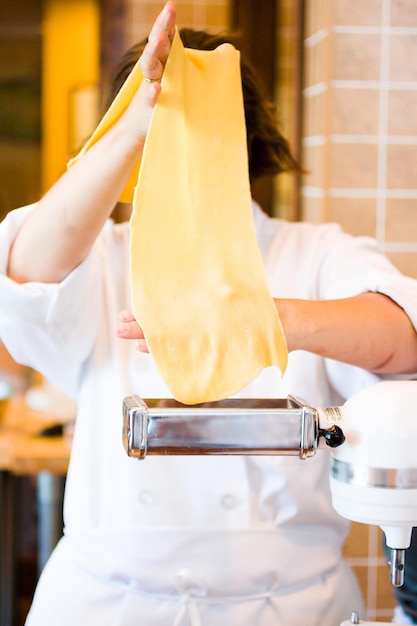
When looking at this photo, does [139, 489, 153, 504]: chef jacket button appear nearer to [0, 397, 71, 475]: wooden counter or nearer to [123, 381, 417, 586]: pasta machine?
[123, 381, 417, 586]: pasta machine

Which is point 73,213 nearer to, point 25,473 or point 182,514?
point 182,514

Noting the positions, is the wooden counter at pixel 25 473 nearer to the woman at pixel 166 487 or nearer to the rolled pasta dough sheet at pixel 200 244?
the woman at pixel 166 487

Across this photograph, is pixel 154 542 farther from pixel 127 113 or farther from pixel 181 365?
pixel 127 113

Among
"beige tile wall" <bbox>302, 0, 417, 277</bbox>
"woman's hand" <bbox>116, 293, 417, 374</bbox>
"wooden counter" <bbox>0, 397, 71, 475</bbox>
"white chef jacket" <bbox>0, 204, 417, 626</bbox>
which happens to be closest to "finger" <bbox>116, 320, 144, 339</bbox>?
"woman's hand" <bbox>116, 293, 417, 374</bbox>

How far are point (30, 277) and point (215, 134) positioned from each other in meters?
0.26

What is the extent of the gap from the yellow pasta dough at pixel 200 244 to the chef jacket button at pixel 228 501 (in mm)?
311

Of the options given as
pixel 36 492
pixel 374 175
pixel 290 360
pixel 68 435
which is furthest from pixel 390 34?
pixel 36 492

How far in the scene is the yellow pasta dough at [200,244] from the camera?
68cm

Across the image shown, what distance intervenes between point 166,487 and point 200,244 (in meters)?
0.35

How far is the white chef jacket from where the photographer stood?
3.13ft

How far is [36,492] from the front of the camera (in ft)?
9.89

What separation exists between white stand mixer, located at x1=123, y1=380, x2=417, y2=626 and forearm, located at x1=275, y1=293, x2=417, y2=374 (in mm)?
119

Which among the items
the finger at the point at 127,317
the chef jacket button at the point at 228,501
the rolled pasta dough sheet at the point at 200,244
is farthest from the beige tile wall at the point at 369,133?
the finger at the point at 127,317

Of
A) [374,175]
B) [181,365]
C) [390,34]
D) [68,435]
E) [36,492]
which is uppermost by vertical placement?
[390,34]
